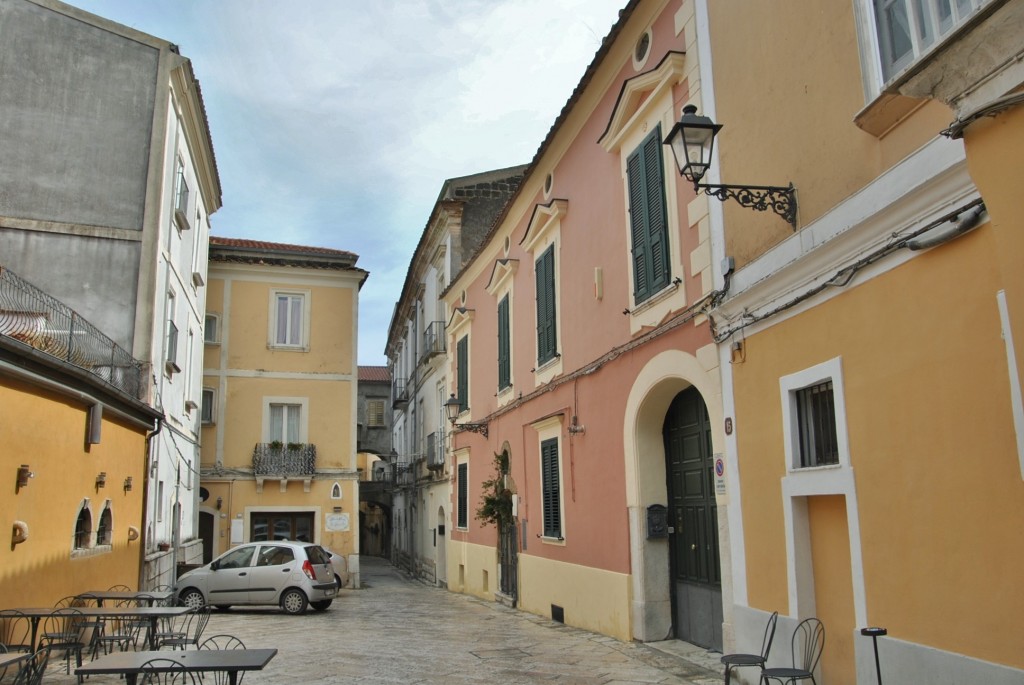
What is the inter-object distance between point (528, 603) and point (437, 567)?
9364mm

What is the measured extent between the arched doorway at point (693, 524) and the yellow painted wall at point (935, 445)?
9.76 feet

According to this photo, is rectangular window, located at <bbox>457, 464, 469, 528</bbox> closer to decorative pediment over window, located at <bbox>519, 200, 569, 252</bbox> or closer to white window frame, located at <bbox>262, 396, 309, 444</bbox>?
white window frame, located at <bbox>262, 396, 309, 444</bbox>

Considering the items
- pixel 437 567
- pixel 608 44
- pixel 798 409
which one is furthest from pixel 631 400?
→ pixel 437 567

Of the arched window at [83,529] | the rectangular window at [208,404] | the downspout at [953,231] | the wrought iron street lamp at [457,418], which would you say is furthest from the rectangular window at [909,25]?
the rectangular window at [208,404]

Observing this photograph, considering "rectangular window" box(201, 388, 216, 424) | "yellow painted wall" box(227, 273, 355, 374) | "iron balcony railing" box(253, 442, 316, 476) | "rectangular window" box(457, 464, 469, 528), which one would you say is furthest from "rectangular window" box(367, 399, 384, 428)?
"rectangular window" box(457, 464, 469, 528)

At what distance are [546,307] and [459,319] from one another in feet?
23.7

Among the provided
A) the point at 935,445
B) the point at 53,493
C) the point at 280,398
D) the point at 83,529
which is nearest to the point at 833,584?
the point at 935,445

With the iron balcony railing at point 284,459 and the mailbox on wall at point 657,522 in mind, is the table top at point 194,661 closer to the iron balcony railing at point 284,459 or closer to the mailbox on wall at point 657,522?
the mailbox on wall at point 657,522

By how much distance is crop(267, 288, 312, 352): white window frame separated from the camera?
2495 cm

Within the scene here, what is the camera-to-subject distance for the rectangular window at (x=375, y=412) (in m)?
44.0

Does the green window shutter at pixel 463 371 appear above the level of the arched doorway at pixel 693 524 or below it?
above

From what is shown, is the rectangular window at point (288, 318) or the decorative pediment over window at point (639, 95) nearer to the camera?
the decorative pediment over window at point (639, 95)

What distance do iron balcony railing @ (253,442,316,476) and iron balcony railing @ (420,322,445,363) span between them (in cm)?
432

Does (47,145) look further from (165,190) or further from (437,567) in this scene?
(437,567)
